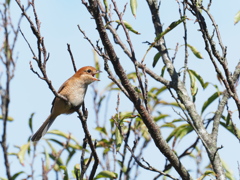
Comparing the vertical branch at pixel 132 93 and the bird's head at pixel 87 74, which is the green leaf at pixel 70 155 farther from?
the vertical branch at pixel 132 93

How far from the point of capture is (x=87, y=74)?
19.5 feet

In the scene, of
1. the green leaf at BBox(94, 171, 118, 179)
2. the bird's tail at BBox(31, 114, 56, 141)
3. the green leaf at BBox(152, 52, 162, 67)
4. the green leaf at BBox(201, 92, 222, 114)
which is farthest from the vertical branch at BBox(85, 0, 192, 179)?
the bird's tail at BBox(31, 114, 56, 141)

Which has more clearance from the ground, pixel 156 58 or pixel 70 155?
pixel 156 58

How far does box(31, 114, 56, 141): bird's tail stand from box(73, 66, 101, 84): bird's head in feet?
2.49

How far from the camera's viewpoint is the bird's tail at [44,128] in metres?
5.90

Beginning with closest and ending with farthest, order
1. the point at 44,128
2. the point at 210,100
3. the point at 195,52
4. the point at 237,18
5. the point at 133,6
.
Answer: the point at 237,18
the point at 133,6
the point at 195,52
the point at 210,100
the point at 44,128

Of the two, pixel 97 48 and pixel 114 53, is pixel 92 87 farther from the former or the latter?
pixel 114 53

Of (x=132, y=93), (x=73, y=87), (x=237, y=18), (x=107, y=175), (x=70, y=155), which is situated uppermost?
(x=73, y=87)

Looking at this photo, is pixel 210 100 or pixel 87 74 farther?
pixel 87 74

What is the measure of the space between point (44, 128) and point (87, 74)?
3.38 ft

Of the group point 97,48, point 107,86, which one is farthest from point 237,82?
point 107,86

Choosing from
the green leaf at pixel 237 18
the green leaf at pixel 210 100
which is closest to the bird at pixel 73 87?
the green leaf at pixel 210 100

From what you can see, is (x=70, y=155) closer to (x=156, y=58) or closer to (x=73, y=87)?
(x=73, y=87)

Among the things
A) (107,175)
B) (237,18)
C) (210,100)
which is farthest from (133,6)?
(107,175)
